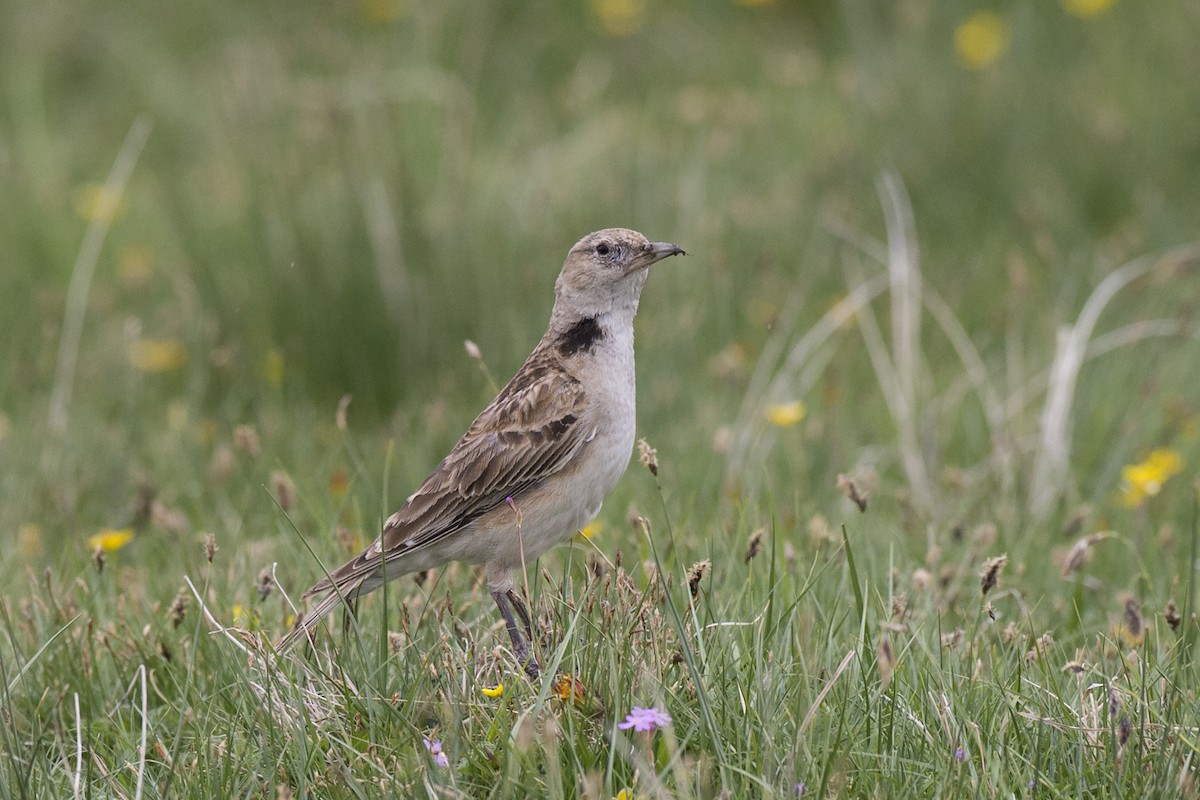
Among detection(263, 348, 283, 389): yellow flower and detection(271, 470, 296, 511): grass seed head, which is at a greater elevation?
detection(271, 470, 296, 511): grass seed head

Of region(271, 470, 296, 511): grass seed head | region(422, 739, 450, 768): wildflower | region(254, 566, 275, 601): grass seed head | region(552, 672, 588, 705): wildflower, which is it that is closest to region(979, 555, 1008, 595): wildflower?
region(552, 672, 588, 705): wildflower

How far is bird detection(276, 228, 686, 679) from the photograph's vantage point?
15.1 feet

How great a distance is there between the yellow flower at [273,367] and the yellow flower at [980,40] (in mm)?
4883

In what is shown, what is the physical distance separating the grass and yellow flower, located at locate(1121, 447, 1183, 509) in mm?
96

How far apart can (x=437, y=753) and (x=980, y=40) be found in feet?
25.8

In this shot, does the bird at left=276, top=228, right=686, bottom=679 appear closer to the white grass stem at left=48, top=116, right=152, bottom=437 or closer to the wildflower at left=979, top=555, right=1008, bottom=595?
the wildflower at left=979, top=555, right=1008, bottom=595

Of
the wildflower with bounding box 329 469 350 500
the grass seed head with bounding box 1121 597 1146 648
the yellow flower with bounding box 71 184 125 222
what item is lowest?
the wildflower with bounding box 329 469 350 500

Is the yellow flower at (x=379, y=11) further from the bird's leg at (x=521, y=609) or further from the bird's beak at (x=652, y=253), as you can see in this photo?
the bird's leg at (x=521, y=609)

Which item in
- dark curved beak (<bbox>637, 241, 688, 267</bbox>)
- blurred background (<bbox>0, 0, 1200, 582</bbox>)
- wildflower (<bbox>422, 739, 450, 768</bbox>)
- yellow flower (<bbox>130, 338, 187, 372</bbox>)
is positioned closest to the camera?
wildflower (<bbox>422, 739, 450, 768</bbox>)

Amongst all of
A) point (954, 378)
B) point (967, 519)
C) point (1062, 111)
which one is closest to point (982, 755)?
point (967, 519)

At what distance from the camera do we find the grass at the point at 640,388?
3.79 meters

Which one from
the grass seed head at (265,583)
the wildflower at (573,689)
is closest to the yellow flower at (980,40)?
the grass seed head at (265,583)

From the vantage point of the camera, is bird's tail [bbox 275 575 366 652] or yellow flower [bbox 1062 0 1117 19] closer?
bird's tail [bbox 275 575 366 652]

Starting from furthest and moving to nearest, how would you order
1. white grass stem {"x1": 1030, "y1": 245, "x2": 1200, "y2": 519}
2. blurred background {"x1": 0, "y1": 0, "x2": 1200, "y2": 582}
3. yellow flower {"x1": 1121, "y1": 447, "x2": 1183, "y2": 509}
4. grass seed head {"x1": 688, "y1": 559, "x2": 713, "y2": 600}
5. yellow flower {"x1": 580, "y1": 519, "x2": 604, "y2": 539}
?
1. blurred background {"x1": 0, "y1": 0, "x2": 1200, "y2": 582}
2. white grass stem {"x1": 1030, "y1": 245, "x2": 1200, "y2": 519}
3. yellow flower {"x1": 1121, "y1": 447, "x2": 1183, "y2": 509}
4. yellow flower {"x1": 580, "y1": 519, "x2": 604, "y2": 539}
5. grass seed head {"x1": 688, "y1": 559, "x2": 713, "y2": 600}
